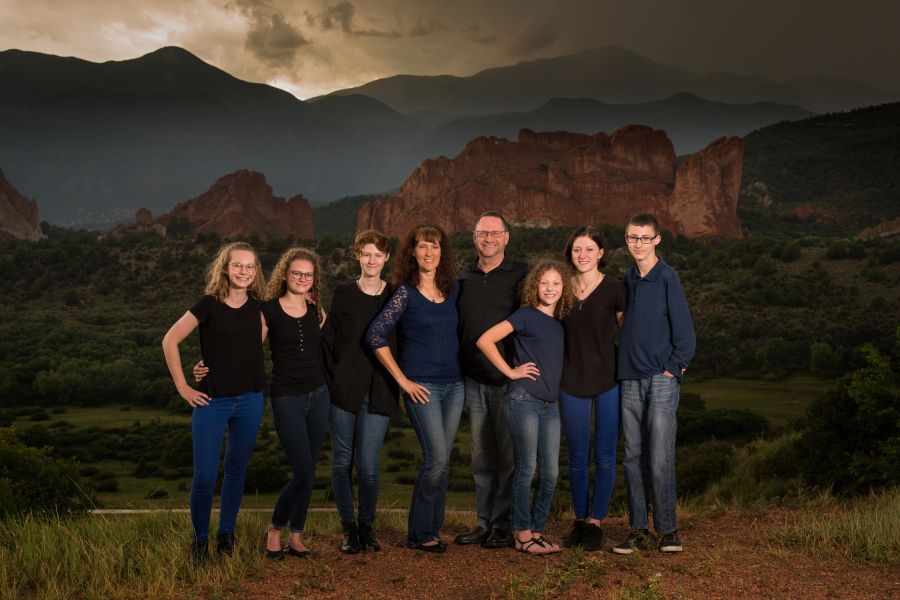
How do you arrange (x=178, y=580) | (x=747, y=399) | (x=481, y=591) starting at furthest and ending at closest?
(x=747, y=399)
(x=178, y=580)
(x=481, y=591)

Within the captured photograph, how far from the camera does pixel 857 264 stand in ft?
214

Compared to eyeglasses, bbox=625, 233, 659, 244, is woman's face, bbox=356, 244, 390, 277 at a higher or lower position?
lower

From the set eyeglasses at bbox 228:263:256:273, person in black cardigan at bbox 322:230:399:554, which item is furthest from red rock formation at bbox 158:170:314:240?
eyeglasses at bbox 228:263:256:273

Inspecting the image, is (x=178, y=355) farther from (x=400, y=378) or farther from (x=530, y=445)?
(x=530, y=445)

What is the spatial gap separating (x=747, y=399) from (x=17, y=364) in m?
53.4

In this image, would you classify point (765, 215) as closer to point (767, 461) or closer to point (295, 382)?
point (767, 461)

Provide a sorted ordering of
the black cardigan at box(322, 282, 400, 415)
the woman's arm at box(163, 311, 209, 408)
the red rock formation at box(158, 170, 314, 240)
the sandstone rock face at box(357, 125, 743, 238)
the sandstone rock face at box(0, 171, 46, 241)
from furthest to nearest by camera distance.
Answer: the red rock formation at box(158, 170, 314, 240) < the sandstone rock face at box(0, 171, 46, 241) < the sandstone rock face at box(357, 125, 743, 238) < the black cardigan at box(322, 282, 400, 415) < the woman's arm at box(163, 311, 209, 408)

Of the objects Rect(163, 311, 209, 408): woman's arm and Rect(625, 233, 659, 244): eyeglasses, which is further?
Rect(625, 233, 659, 244): eyeglasses

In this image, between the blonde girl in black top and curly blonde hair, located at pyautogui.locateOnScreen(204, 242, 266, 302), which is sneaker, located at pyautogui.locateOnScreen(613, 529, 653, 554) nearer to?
the blonde girl in black top

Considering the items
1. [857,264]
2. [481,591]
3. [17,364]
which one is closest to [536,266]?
[481,591]

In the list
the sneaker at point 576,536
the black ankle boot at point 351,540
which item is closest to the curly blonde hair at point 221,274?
the black ankle boot at point 351,540

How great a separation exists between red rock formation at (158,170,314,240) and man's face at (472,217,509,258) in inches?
4420

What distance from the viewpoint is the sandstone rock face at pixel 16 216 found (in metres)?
116

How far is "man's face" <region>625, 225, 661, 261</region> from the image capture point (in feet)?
19.5
